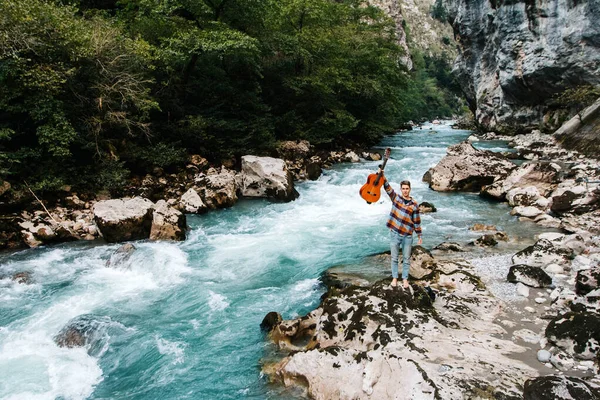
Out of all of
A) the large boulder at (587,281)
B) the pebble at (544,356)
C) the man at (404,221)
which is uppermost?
the man at (404,221)

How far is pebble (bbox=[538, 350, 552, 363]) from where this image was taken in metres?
4.38

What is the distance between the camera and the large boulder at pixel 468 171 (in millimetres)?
15266

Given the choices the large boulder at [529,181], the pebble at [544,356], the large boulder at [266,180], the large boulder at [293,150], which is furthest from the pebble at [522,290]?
the large boulder at [293,150]

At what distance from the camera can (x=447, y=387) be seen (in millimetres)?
3893

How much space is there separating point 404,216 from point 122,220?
25.6ft

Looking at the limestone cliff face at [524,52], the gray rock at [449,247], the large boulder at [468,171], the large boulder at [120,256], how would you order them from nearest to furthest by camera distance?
the gray rock at [449,247], the large boulder at [120,256], the large boulder at [468,171], the limestone cliff face at [524,52]

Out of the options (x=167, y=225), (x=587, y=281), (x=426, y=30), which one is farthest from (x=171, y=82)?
(x=426, y=30)

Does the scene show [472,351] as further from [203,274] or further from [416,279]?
[203,274]

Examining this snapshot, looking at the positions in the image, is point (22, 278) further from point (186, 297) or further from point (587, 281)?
point (587, 281)

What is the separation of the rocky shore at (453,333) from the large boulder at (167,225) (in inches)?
194

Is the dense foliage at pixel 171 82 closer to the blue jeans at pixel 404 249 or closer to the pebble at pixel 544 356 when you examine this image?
the blue jeans at pixel 404 249

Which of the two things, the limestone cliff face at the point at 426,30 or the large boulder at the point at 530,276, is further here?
the limestone cliff face at the point at 426,30

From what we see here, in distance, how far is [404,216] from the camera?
583 cm

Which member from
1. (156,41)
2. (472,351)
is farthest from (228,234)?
(156,41)
